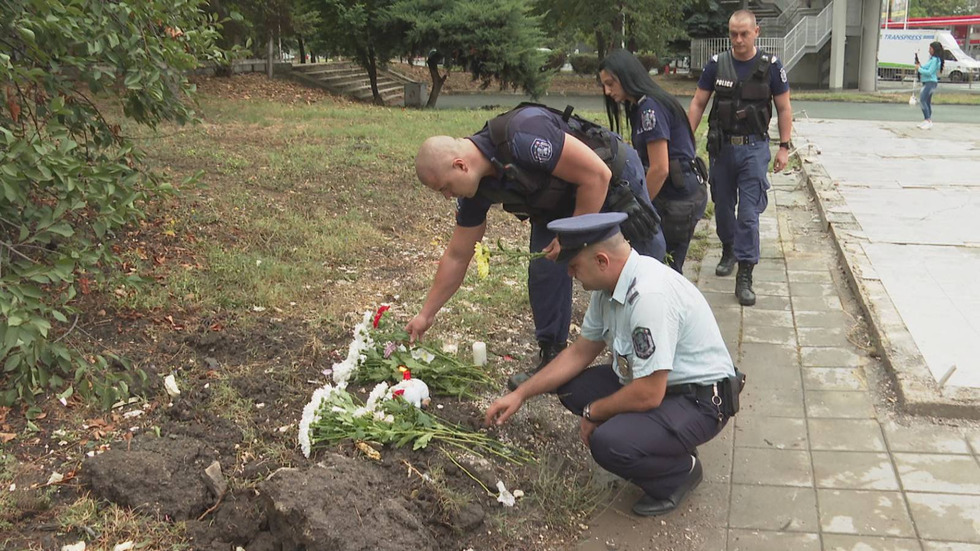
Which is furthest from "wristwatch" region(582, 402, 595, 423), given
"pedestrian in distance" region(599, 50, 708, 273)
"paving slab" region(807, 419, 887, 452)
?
"pedestrian in distance" region(599, 50, 708, 273)

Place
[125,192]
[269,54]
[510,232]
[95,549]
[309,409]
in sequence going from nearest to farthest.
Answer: [95,549]
[309,409]
[125,192]
[510,232]
[269,54]

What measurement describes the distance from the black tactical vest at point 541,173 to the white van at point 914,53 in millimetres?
30083

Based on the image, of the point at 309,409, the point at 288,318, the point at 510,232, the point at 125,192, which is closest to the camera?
the point at 309,409

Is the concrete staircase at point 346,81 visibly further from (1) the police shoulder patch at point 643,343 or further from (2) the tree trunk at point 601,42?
(1) the police shoulder patch at point 643,343

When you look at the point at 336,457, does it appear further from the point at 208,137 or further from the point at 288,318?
the point at 208,137

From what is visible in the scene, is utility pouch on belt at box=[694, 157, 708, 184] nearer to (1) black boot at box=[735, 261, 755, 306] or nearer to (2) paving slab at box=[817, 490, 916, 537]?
(1) black boot at box=[735, 261, 755, 306]

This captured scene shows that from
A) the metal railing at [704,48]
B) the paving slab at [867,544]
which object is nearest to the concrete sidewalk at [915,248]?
the paving slab at [867,544]

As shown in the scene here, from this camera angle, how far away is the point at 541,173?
3312 mm

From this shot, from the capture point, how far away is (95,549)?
2623 mm

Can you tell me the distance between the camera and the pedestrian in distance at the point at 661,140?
4215mm

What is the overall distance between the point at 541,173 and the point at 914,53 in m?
31.7

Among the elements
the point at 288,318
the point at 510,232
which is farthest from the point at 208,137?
the point at 288,318

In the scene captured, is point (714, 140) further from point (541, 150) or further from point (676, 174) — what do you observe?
point (541, 150)

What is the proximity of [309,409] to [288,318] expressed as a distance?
1405 mm
